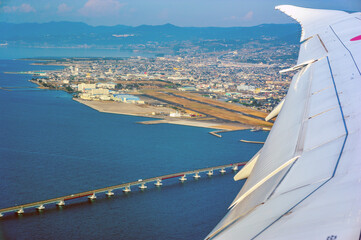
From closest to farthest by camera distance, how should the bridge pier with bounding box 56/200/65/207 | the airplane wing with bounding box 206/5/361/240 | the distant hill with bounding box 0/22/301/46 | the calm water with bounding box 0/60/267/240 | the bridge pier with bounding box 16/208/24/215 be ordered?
the airplane wing with bounding box 206/5/361/240
the calm water with bounding box 0/60/267/240
the bridge pier with bounding box 16/208/24/215
the bridge pier with bounding box 56/200/65/207
the distant hill with bounding box 0/22/301/46

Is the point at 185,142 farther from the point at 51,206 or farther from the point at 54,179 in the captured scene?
the point at 51,206

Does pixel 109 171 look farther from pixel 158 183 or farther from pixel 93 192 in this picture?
pixel 93 192

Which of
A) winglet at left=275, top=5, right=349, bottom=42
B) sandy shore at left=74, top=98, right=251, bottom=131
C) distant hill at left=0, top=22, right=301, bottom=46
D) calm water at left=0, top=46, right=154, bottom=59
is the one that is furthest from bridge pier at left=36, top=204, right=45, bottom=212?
distant hill at left=0, top=22, right=301, bottom=46

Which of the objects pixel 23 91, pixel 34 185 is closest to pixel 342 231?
pixel 34 185

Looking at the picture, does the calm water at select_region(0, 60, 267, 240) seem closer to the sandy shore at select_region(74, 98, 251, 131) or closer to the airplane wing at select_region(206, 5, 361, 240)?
the sandy shore at select_region(74, 98, 251, 131)

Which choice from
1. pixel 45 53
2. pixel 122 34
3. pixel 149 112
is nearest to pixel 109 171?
pixel 149 112
